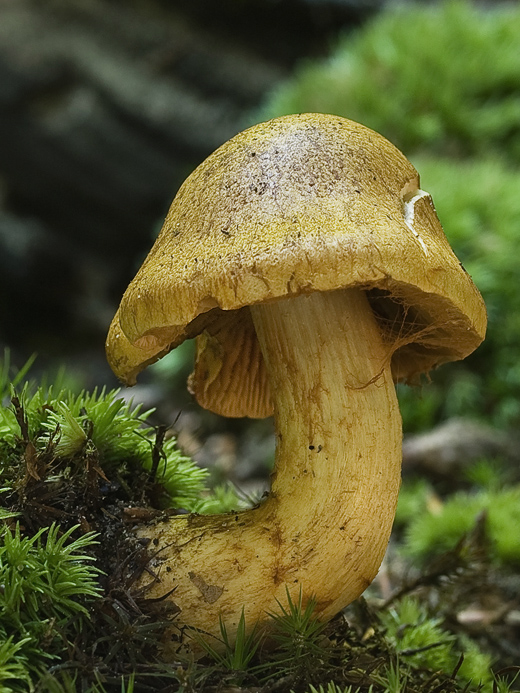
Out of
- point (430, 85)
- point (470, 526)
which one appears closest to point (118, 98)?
point (430, 85)

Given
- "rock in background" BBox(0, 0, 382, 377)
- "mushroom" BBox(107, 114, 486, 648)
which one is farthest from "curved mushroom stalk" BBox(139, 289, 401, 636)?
"rock in background" BBox(0, 0, 382, 377)

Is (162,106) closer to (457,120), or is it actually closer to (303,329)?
(457,120)

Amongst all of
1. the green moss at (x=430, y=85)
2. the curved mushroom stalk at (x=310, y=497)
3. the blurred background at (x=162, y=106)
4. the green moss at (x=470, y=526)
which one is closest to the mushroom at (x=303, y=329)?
the curved mushroom stalk at (x=310, y=497)

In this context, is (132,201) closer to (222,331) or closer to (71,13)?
(71,13)

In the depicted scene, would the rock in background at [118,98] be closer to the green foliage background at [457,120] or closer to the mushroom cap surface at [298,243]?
the green foliage background at [457,120]

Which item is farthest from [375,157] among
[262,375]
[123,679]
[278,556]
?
[123,679]
